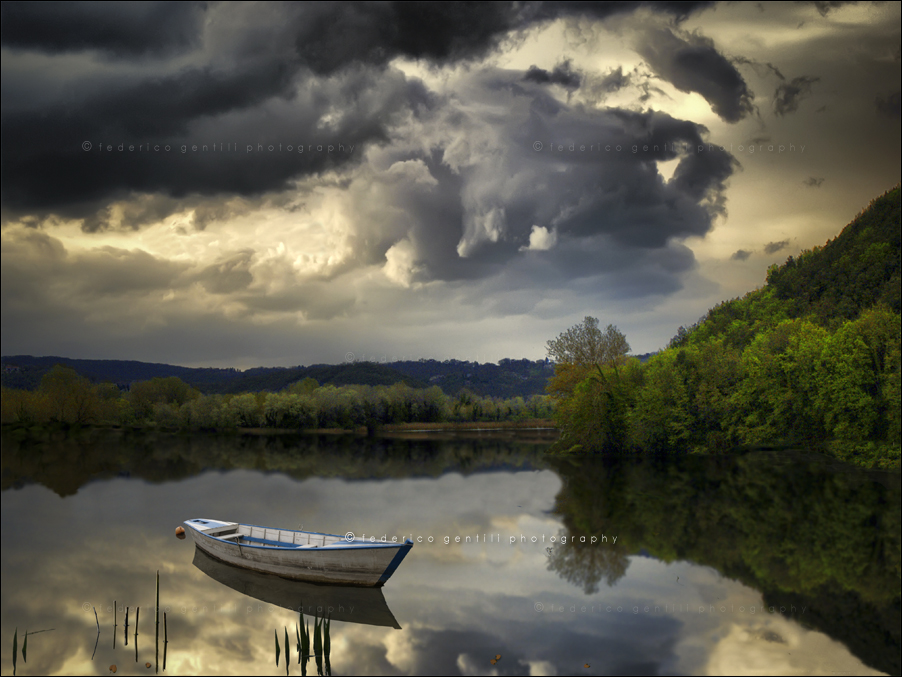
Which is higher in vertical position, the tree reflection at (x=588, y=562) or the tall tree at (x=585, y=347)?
the tall tree at (x=585, y=347)

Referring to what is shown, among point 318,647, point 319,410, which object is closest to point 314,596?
point 318,647

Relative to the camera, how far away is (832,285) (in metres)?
69.5

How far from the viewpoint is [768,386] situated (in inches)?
1998

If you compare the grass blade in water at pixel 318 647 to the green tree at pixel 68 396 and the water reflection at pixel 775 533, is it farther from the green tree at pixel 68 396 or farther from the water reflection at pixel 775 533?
the green tree at pixel 68 396

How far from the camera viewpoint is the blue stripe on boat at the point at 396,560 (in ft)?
63.6

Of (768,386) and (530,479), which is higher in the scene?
(768,386)

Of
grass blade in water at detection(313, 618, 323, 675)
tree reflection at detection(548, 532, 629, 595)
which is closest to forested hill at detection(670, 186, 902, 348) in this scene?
tree reflection at detection(548, 532, 629, 595)

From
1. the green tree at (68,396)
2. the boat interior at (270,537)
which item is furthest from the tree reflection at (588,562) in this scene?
the green tree at (68,396)

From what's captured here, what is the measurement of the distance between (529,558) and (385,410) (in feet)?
281

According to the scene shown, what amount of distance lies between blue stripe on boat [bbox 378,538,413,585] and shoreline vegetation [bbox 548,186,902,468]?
37.7 meters

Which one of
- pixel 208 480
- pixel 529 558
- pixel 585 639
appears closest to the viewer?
pixel 585 639

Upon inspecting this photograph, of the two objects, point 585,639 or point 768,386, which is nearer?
point 585,639

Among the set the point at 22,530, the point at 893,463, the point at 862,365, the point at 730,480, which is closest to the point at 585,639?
the point at 730,480

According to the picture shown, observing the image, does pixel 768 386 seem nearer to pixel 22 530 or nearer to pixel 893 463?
pixel 893 463
